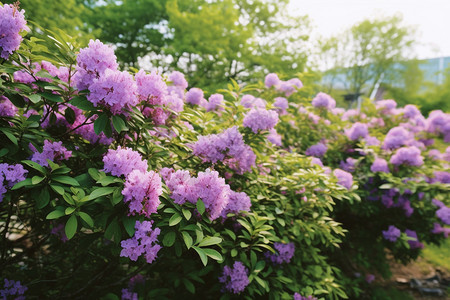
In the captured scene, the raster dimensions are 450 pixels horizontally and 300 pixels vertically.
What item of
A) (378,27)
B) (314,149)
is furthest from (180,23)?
(378,27)

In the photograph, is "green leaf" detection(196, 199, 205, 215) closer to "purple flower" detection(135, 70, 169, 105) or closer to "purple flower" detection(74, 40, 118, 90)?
"purple flower" detection(135, 70, 169, 105)

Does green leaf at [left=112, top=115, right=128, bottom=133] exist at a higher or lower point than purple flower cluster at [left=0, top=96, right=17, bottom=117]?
lower

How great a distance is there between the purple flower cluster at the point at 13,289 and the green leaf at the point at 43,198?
1.45 metres

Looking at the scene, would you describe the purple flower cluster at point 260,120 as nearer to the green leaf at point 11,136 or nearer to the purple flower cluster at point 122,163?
the purple flower cluster at point 122,163

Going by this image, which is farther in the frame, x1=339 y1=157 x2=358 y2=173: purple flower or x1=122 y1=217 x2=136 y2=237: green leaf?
x1=339 y1=157 x2=358 y2=173: purple flower

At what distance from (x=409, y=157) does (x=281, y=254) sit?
258cm

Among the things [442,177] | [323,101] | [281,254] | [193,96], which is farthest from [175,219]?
[442,177]

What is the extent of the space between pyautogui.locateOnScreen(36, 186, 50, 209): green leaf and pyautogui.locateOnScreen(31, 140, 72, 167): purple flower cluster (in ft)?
0.65

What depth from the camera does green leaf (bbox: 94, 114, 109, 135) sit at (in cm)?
149

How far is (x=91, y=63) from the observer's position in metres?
1.54

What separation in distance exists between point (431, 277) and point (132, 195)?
7090 millimetres

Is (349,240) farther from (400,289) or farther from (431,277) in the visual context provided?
(431,277)

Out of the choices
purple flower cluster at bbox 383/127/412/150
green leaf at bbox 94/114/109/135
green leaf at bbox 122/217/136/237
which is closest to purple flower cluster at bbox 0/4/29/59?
green leaf at bbox 94/114/109/135

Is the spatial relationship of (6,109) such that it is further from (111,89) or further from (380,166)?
(380,166)
